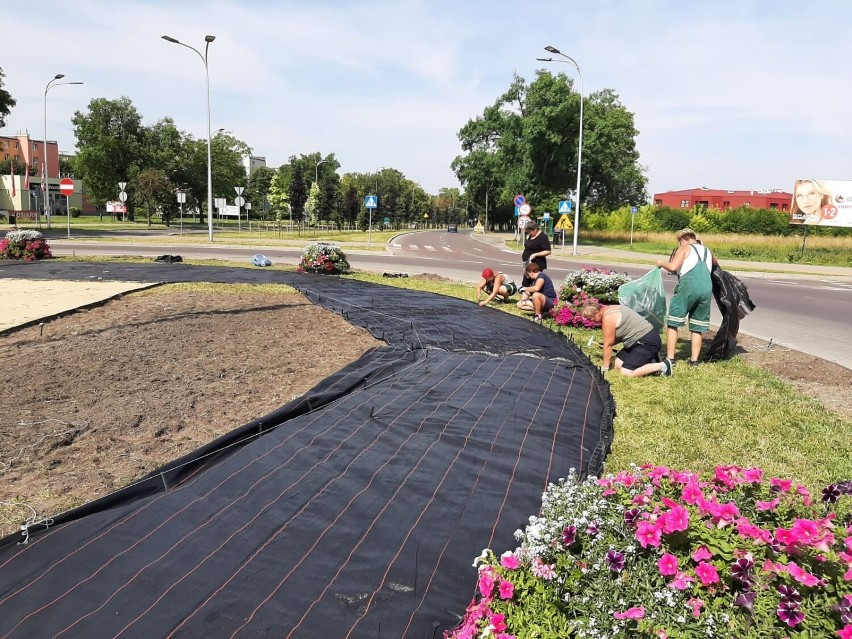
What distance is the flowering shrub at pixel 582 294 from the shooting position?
866 centimetres

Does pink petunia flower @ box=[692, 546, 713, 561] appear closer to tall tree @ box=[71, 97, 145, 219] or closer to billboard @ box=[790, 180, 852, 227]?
billboard @ box=[790, 180, 852, 227]

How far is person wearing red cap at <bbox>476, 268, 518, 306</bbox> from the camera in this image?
33.7ft

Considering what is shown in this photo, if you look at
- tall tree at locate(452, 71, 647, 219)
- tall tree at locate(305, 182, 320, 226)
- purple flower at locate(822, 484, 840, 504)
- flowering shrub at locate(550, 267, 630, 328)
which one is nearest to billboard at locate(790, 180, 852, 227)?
tall tree at locate(452, 71, 647, 219)

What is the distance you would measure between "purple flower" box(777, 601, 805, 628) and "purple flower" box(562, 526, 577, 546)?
23.3 inches

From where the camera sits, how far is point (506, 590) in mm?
1878

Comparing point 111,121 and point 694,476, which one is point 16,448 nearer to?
point 694,476

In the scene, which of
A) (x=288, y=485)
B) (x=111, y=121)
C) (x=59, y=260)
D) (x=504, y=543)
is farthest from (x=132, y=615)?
(x=111, y=121)

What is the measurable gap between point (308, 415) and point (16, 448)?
6.64ft

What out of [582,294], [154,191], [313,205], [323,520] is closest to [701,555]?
[323,520]

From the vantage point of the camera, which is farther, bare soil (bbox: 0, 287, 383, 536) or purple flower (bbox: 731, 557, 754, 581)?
bare soil (bbox: 0, 287, 383, 536)

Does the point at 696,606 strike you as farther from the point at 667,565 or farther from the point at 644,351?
the point at 644,351


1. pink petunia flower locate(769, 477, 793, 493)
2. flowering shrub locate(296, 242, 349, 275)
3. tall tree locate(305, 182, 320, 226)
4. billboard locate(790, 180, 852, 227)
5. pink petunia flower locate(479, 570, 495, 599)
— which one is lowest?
pink petunia flower locate(479, 570, 495, 599)

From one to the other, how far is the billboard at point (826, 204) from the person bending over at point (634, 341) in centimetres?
2644

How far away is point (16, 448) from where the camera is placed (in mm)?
4078
